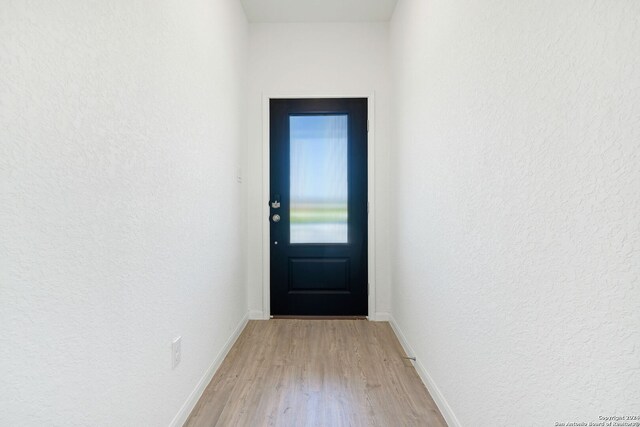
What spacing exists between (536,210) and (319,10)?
9.21ft

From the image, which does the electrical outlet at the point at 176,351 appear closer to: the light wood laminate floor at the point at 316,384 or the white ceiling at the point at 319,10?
the light wood laminate floor at the point at 316,384

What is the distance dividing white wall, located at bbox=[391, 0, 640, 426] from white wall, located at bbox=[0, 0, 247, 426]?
1.33m

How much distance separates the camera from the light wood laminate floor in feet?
5.70

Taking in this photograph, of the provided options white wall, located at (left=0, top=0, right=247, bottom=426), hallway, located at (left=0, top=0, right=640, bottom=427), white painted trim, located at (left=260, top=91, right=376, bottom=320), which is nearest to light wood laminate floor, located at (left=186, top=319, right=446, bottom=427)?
hallway, located at (left=0, top=0, right=640, bottom=427)

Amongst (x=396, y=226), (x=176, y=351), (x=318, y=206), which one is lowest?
(x=176, y=351)

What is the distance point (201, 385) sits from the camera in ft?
6.37

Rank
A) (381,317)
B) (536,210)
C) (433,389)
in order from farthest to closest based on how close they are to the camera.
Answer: (381,317), (433,389), (536,210)

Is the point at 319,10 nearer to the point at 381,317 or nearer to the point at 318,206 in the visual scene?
the point at 318,206

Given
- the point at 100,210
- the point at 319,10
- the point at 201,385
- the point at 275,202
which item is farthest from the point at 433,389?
the point at 319,10

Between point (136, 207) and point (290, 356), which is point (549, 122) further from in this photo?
point (290, 356)

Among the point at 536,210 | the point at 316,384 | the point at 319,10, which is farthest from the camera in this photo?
the point at 319,10

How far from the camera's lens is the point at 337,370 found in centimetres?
224

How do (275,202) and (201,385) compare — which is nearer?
(201,385)

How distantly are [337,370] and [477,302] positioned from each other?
1.21 meters
